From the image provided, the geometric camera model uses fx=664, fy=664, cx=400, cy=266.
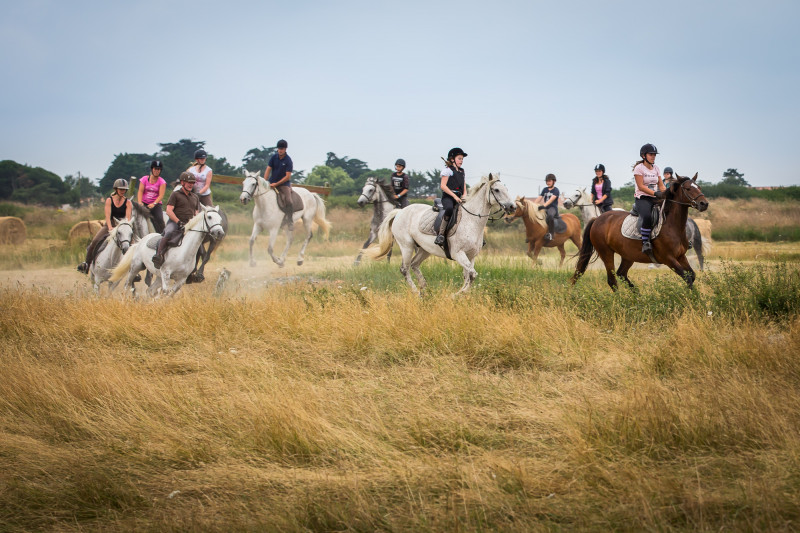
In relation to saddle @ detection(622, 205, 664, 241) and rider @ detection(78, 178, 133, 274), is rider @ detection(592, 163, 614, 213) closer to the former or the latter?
saddle @ detection(622, 205, 664, 241)

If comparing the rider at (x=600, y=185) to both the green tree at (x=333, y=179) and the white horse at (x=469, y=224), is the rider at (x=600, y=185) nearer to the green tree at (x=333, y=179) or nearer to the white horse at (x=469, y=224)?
the white horse at (x=469, y=224)

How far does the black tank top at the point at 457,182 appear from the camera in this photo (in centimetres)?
1108

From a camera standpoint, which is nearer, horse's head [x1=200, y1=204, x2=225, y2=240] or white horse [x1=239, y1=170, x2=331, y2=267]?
horse's head [x1=200, y1=204, x2=225, y2=240]

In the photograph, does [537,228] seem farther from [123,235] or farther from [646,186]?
[123,235]

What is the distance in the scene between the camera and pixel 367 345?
23.4ft

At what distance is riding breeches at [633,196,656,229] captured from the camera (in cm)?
1019

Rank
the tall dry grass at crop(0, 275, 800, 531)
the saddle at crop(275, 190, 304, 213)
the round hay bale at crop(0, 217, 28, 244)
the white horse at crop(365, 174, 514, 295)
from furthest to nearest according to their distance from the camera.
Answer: the round hay bale at crop(0, 217, 28, 244)
the saddle at crop(275, 190, 304, 213)
the white horse at crop(365, 174, 514, 295)
the tall dry grass at crop(0, 275, 800, 531)

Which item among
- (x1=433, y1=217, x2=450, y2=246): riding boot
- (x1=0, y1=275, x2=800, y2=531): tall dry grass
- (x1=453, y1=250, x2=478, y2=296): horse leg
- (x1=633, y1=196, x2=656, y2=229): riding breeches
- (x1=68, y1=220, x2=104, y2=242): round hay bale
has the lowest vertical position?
(x1=0, y1=275, x2=800, y2=531): tall dry grass

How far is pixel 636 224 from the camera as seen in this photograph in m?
10.6

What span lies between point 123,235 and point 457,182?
5.93 metres

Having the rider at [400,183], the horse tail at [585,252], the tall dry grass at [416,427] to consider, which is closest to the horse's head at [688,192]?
the horse tail at [585,252]

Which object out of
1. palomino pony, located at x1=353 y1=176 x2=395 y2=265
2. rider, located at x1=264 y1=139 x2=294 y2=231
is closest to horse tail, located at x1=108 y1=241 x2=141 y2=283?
rider, located at x1=264 y1=139 x2=294 y2=231

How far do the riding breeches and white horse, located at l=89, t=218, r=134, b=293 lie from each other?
8.57 m

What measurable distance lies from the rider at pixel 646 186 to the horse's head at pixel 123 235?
28.0ft
